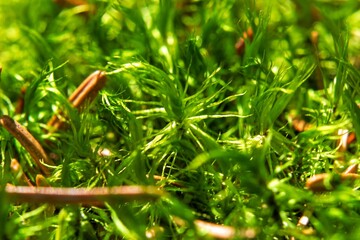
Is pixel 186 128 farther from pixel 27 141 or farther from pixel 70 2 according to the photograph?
pixel 70 2

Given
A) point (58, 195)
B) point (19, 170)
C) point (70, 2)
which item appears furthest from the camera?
point (70, 2)

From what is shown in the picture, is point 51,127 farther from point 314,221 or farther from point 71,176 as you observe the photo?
point 314,221

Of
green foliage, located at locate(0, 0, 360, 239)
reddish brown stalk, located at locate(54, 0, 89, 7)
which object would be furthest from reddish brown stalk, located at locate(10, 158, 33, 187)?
reddish brown stalk, located at locate(54, 0, 89, 7)

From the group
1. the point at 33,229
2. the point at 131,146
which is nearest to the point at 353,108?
the point at 131,146

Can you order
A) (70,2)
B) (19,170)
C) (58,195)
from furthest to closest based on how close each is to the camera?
(70,2) < (19,170) < (58,195)

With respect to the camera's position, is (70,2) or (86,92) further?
(70,2)

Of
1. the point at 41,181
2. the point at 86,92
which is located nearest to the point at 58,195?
the point at 41,181

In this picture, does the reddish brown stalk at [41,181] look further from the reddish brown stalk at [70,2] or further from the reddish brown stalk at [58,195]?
the reddish brown stalk at [70,2]

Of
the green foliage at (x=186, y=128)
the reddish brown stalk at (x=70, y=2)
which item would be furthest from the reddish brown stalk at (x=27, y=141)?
the reddish brown stalk at (x=70, y=2)
